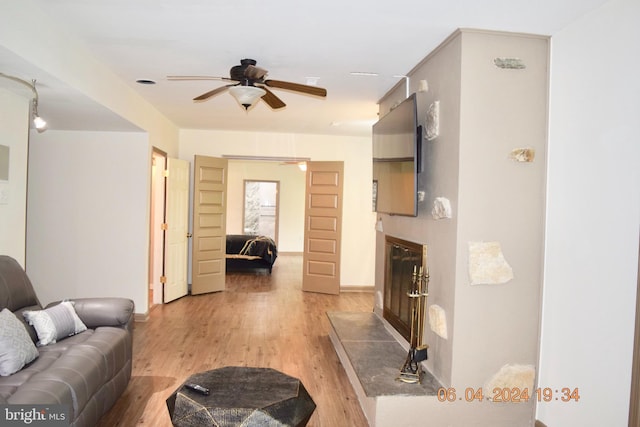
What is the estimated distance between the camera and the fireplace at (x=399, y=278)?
3438mm

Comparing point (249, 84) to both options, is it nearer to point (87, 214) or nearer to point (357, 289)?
point (87, 214)

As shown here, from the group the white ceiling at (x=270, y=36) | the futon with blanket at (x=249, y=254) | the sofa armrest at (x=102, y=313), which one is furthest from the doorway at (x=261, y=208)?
the sofa armrest at (x=102, y=313)

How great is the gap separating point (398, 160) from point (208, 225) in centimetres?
409

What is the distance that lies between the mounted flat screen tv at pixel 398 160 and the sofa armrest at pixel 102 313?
2.23 m

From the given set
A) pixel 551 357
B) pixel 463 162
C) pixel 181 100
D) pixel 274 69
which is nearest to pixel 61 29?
pixel 274 69

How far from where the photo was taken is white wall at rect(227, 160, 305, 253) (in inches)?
445

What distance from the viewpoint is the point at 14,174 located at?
11.3 ft

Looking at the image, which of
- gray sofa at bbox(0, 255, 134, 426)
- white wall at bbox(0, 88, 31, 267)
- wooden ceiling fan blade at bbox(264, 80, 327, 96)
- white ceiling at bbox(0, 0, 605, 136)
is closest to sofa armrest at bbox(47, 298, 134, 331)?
gray sofa at bbox(0, 255, 134, 426)

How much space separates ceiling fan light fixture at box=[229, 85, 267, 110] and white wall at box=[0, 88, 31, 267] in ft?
5.87

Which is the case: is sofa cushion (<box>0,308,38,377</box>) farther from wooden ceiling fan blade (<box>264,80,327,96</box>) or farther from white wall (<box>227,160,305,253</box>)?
white wall (<box>227,160,305,253</box>)

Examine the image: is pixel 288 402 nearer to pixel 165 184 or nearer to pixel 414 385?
pixel 414 385

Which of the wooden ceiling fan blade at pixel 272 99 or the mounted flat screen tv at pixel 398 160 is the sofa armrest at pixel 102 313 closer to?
the wooden ceiling fan blade at pixel 272 99

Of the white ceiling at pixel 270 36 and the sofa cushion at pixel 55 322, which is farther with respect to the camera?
the sofa cushion at pixel 55 322

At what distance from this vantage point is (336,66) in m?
3.59
